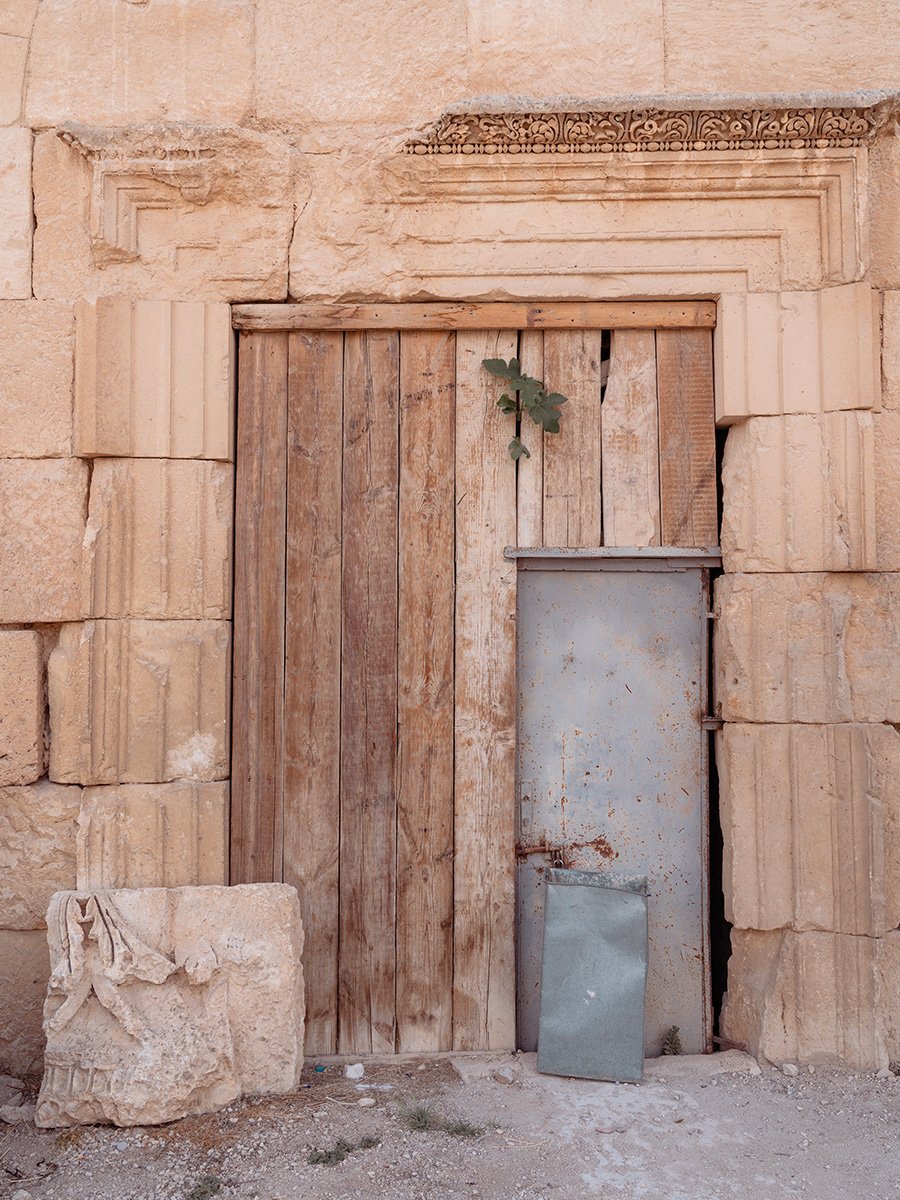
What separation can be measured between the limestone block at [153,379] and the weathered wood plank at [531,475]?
1.09m

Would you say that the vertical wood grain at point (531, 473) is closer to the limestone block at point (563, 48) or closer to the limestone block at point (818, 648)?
the limestone block at point (818, 648)

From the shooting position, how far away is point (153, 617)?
327 centimetres

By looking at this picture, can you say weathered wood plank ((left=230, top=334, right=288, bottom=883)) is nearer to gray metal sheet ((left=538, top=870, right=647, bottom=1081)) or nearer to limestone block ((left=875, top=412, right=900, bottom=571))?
gray metal sheet ((left=538, top=870, right=647, bottom=1081))

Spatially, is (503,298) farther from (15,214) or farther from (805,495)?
(15,214)

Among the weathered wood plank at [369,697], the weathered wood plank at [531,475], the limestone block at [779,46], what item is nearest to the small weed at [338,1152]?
the weathered wood plank at [369,697]

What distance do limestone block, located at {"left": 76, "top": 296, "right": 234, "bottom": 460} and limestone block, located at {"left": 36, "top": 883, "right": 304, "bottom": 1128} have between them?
156 cm

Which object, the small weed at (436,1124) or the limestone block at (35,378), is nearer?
the small weed at (436,1124)

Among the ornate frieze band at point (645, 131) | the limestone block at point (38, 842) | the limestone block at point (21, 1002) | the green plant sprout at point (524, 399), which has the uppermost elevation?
the ornate frieze band at point (645, 131)

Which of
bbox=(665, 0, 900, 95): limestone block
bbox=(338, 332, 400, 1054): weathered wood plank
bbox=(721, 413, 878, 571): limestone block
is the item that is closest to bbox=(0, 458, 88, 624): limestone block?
bbox=(338, 332, 400, 1054): weathered wood plank

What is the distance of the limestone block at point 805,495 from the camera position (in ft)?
10.6

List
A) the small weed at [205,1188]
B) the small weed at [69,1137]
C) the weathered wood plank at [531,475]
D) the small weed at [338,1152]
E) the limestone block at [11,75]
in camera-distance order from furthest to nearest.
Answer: the weathered wood plank at [531,475], the limestone block at [11,75], the small weed at [69,1137], the small weed at [338,1152], the small weed at [205,1188]

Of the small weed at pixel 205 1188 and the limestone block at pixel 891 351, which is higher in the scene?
the limestone block at pixel 891 351

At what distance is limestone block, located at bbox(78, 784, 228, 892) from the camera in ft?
10.5

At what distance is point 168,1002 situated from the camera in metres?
2.99
